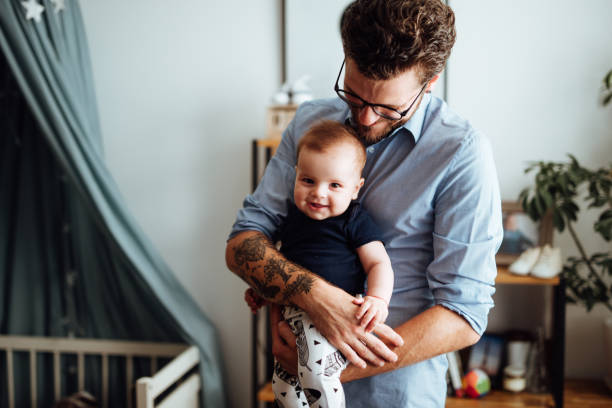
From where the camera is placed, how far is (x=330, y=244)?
1.16 m

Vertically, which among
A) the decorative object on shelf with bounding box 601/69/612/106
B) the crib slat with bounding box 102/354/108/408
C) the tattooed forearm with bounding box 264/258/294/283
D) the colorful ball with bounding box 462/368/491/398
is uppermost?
the decorative object on shelf with bounding box 601/69/612/106

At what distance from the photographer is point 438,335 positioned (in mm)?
1070

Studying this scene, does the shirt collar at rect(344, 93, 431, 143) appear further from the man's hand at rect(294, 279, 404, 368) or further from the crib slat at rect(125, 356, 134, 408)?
the crib slat at rect(125, 356, 134, 408)

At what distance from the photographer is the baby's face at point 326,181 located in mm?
1114

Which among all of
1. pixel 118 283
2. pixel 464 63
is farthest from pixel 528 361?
pixel 118 283

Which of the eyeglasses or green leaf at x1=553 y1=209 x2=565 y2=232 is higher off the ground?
the eyeglasses

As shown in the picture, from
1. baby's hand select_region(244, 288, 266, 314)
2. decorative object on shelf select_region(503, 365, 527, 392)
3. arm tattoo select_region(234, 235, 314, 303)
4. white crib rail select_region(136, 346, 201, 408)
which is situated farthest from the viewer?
decorative object on shelf select_region(503, 365, 527, 392)

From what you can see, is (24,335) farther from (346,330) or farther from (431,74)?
(431,74)

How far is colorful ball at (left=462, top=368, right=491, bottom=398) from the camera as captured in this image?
203 centimetres

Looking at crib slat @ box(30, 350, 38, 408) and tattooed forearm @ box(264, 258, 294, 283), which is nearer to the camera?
tattooed forearm @ box(264, 258, 294, 283)

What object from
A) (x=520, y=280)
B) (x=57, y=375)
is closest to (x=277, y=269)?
(x=520, y=280)

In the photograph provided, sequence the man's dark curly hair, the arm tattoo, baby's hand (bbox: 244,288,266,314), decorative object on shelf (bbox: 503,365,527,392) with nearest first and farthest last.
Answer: the man's dark curly hair < the arm tattoo < baby's hand (bbox: 244,288,266,314) < decorative object on shelf (bbox: 503,365,527,392)

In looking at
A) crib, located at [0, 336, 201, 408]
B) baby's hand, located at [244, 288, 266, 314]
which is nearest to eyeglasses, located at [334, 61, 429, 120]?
baby's hand, located at [244, 288, 266, 314]

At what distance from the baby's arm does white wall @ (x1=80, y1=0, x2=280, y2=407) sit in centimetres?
136
